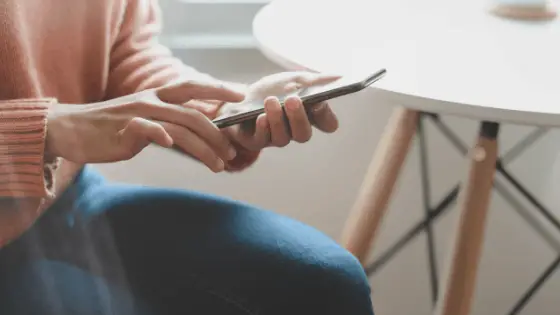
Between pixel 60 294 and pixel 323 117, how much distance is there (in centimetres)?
26

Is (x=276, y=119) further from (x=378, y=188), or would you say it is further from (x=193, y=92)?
Answer: (x=378, y=188)

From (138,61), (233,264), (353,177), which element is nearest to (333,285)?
(233,264)

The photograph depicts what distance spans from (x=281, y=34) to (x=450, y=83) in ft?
0.72

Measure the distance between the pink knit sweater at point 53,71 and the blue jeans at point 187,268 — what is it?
5cm

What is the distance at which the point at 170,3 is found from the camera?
1074 millimetres

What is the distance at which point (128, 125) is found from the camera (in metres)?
0.52

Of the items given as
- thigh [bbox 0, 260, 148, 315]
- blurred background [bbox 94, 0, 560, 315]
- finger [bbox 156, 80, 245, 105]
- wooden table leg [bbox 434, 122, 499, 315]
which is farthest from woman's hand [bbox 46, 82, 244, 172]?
blurred background [bbox 94, 0, 560, 315]

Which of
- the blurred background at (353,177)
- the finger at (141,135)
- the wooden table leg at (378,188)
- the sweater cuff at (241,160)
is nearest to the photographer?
the finger at (141,135)

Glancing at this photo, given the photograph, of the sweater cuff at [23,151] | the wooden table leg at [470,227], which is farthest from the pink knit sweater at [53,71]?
the wooden table leg at [470,227]

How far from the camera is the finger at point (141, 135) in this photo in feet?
1.68

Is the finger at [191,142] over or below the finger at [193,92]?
below

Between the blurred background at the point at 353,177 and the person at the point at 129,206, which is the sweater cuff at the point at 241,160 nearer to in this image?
the person at the point at 129,206

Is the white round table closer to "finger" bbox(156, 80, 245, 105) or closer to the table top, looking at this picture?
the table top

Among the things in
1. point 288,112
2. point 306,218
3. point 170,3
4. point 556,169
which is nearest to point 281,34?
point 288,112
